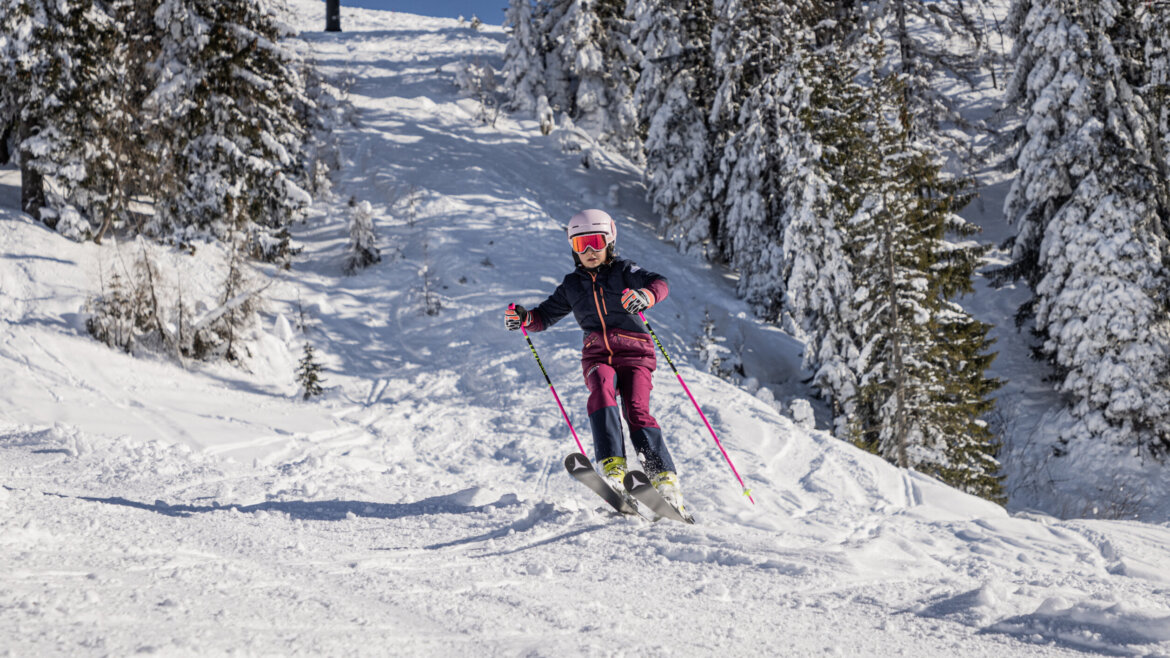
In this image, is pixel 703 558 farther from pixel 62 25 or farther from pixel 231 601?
pixel 62 25

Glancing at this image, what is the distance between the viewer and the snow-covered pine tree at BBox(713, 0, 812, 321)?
22508 mm

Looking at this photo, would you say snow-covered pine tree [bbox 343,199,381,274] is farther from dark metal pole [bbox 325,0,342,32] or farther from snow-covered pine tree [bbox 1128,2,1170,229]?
dark metal pole [bbox 325,0,342,32]

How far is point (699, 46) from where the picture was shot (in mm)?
26109

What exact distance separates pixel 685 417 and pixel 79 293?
10419 mm

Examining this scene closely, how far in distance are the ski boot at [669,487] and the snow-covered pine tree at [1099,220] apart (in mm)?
16078

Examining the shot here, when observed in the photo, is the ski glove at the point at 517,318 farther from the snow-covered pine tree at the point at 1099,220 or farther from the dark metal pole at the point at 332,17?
the dark metal pole at the point at 332,17

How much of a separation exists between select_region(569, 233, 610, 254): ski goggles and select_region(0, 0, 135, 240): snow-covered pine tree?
13.1m

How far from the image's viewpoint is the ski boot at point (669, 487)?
5320mm

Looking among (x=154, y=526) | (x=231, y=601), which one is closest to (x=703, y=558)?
(x=231, y=601)

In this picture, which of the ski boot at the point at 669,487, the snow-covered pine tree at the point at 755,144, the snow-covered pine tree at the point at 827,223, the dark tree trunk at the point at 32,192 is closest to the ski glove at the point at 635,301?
the ski boot at the point at 669,487

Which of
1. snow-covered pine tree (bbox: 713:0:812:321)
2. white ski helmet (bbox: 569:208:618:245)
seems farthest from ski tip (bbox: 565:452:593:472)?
snow-covered pine tree (bbox: 713:0:812:321)

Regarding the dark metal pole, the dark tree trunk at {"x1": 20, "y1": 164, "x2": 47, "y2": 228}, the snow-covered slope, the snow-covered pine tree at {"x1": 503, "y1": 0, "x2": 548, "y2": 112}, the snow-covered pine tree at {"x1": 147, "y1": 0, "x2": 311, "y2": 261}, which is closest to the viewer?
the snow-covered slope

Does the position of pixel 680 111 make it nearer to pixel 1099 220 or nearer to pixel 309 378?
pixel 1099 220

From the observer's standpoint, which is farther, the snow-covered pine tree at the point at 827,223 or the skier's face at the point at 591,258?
the snow-covered pine tree at the point at 827,223
